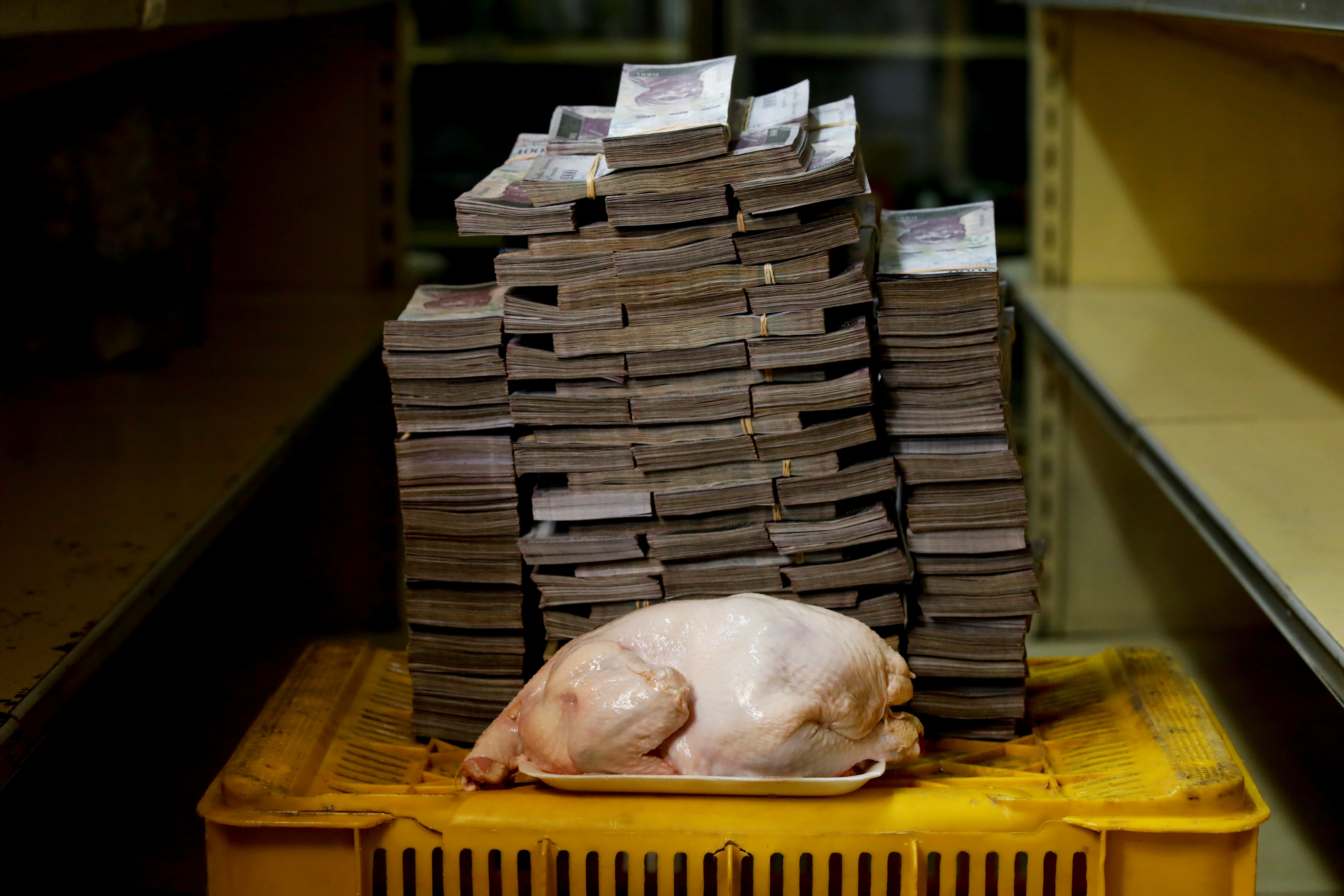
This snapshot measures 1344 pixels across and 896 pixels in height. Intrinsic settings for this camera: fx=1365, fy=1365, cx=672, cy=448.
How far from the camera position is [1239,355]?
3281 millimetres

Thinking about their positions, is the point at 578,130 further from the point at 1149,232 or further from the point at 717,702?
the point at 1149,232

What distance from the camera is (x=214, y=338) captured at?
12.5ft

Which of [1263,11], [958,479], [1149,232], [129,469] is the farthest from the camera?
[1149,232]

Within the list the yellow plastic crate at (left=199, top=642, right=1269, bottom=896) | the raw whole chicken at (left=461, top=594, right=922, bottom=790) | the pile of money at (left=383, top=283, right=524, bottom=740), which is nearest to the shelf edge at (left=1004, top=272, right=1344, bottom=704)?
the yellow plastic crate at (left=199, top=642, right=1269, bottom=896)

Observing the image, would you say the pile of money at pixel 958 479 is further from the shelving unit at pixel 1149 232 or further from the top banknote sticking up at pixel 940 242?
the shelving unit at pixel 1149 232

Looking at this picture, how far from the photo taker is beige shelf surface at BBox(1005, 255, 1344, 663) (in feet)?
6.98

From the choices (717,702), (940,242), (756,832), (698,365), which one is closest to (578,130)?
(698,365)

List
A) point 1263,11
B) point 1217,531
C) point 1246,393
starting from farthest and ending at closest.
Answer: point 1246,393, point 1217,531, point 1263,11

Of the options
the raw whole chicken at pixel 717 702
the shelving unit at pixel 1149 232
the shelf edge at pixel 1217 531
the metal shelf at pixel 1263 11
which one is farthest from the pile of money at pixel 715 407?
the shelving unit at pixel 1149 232

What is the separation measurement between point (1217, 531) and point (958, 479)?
0.53 m

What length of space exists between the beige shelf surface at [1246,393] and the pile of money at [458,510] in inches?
45.1

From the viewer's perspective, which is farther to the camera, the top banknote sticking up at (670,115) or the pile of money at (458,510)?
the pile of money at (458,510)

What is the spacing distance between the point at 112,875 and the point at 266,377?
1.22 meters

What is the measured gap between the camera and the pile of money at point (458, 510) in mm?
2023
